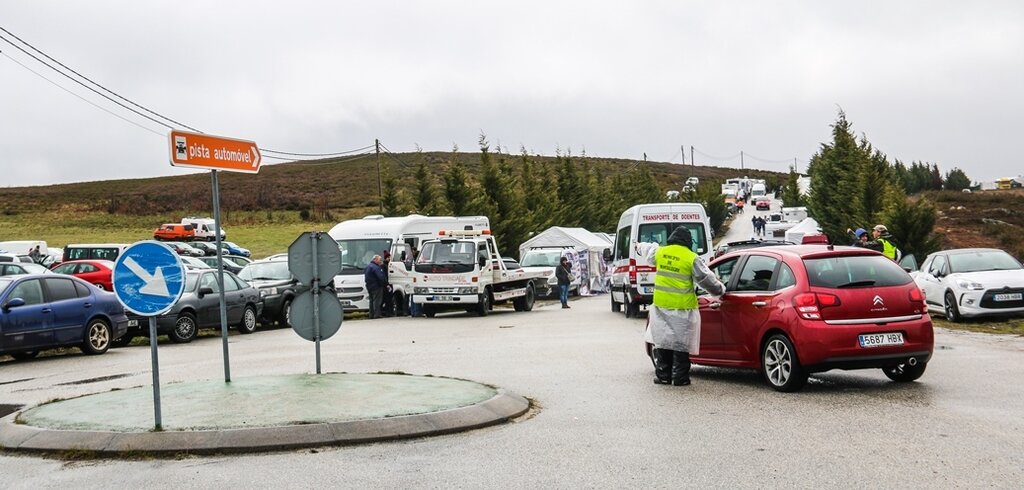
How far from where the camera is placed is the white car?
20812 mm

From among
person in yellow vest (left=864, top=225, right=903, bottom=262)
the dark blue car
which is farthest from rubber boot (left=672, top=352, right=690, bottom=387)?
the dark blue car

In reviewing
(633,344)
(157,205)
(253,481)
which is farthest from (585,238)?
(157,205)

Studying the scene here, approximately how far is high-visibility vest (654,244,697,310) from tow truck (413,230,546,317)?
56.0ft

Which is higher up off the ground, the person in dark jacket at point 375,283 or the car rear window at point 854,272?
the car rear window at point 854,272

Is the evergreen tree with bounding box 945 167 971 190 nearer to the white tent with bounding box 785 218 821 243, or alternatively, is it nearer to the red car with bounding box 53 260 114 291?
the white tent with bounding box 785 218 821 243

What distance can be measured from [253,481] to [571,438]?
8.66 feet

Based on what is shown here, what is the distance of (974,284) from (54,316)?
17.0 metres

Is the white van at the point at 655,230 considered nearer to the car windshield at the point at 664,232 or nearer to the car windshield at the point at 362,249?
the car windshield at the point at 664,232

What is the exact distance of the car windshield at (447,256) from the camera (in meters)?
28.7

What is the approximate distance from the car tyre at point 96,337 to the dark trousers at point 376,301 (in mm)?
10511

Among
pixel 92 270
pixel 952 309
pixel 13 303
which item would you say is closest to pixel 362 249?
pixel 92 270

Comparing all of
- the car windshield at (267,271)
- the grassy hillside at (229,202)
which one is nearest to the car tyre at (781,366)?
the car windshield at (267,271)

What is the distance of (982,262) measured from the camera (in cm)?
2198

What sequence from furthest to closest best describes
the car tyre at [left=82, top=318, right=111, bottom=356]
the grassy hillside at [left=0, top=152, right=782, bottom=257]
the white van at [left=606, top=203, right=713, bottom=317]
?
the grassy hillside at [left=0, top=152, right=782, bottom=257], the white van at [left=606, top=203, right=713, bottom=317], the car tyre at [left=82, top=318, right=111, bottom=356]
